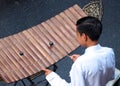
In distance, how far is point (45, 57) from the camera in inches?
141

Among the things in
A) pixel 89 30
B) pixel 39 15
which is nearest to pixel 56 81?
pixel 89 30

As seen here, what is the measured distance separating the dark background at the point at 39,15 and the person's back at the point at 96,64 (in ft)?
6.74

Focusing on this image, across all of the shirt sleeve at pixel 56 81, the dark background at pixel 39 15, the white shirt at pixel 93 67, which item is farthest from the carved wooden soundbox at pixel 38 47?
the dark background at pixel 39 15

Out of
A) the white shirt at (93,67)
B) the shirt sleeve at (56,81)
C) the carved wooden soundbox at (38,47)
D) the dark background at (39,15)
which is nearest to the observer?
the white shirt at (93,67)

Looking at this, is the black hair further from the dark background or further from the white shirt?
the dark background

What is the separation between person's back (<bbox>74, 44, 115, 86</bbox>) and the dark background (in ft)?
6.74

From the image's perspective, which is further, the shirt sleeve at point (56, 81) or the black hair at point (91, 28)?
the shirt sleeve at point (56, 81)

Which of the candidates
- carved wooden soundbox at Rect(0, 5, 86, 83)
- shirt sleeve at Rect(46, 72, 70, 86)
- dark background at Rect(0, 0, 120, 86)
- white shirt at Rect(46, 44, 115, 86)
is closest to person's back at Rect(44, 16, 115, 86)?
white shirt at Rect(46, 44, 115, 86)

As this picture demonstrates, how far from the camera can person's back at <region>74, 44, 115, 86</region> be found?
2.66 meters

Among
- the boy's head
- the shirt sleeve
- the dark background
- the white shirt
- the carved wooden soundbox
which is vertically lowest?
the dark background

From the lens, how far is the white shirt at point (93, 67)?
2.66 metres

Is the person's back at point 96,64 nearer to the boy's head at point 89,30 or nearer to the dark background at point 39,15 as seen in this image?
the boy's head at point 89,30

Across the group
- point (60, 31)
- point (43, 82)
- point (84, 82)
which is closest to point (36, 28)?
point (60, 31)

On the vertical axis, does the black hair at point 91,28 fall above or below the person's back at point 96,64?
above
